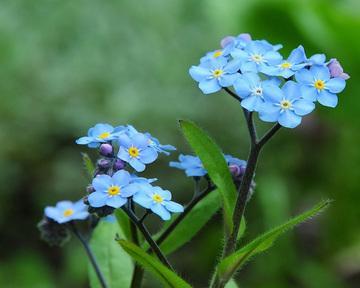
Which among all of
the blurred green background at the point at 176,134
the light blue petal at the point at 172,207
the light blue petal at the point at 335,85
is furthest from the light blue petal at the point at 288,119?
the blurred green background at the point at 176,134

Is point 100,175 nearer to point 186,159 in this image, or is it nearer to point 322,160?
point 186,159

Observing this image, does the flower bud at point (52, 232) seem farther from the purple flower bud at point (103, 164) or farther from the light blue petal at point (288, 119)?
the light blue petal at point (288, 119)

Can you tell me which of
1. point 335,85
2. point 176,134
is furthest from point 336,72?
point 176,134

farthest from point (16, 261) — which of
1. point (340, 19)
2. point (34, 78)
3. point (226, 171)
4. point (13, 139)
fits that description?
point (226, 171)

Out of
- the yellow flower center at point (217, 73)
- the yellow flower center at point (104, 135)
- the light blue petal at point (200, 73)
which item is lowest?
the yellow flower center at point (217, 73)

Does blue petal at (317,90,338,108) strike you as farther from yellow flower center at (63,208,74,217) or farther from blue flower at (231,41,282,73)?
yellow flower center at (63,208,74,217)

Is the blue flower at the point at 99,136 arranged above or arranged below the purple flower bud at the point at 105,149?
above
